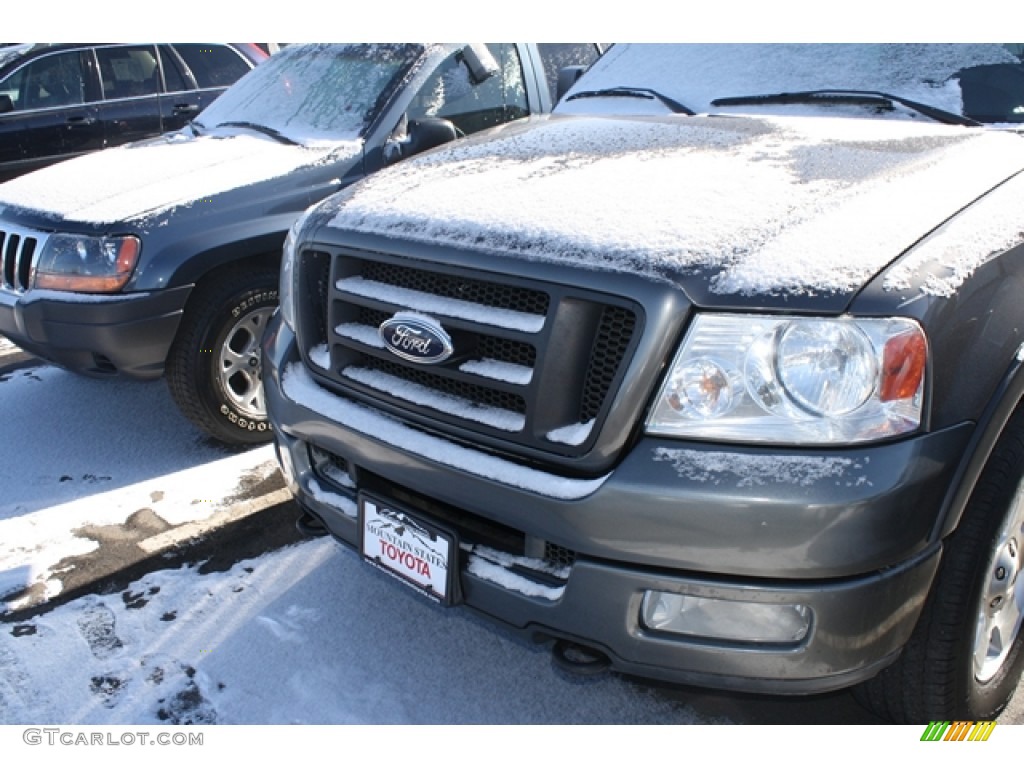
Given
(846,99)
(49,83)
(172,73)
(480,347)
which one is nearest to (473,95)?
(846,99)

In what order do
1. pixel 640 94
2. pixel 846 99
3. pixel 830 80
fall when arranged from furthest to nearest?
pixel 640 94 < pixel 830 80 < pixel 846 99

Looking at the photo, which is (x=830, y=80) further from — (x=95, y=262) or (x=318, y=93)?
(x=95, y=262)

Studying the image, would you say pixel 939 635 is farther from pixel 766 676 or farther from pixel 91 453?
pixel 91 453

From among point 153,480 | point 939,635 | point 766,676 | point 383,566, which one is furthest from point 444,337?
point 153,480

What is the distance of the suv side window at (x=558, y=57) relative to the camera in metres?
4.94

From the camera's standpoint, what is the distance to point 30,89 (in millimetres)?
7449

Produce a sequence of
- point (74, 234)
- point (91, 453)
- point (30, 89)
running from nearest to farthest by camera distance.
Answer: point (74, 234) < point (91, 453) < point (30, 89)

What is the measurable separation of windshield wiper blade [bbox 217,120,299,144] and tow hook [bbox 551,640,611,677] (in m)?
2.99

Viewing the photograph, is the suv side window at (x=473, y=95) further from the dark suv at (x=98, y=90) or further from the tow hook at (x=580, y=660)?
the dark suv at (x=98, y=90)

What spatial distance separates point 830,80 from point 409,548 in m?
2.15

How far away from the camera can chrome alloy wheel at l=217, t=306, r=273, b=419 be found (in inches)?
152

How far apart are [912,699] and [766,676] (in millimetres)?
506

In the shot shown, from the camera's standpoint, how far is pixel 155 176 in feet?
12.8

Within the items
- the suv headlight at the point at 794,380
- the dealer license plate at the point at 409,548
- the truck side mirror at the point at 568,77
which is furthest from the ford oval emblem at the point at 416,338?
the truck side mirror at the point at 568,77
